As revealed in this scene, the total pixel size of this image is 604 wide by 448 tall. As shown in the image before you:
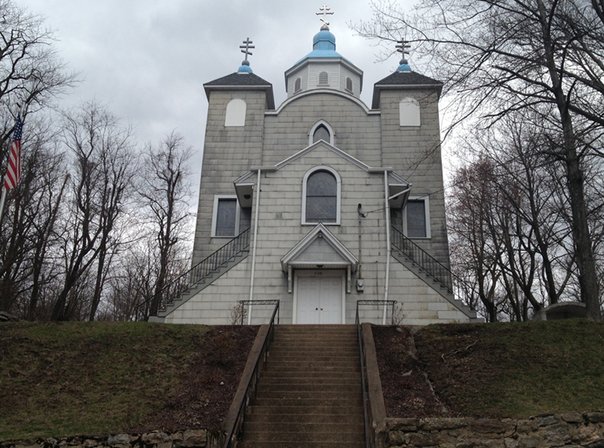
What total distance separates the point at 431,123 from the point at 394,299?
906cm

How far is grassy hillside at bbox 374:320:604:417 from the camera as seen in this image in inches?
415

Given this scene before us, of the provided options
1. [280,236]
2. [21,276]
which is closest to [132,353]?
[280,236]

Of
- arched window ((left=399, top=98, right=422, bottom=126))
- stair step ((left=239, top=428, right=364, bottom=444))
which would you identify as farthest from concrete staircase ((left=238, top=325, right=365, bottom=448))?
arched window ((left=399, top=98, right=422, bottom=126))

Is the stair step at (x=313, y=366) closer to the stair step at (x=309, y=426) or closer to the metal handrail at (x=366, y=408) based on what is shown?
the metal handrail at (x=366, y=408)

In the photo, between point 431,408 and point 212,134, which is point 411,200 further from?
point 431,408

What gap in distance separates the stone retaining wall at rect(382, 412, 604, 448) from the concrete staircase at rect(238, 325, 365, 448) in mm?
1118

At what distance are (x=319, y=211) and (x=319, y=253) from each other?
1.74m

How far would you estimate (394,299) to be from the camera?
17.8m

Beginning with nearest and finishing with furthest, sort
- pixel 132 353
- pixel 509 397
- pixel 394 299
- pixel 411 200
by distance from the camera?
pixel 509 397 < pixel 132 353 < pixel 394 299 < pixel 411 200

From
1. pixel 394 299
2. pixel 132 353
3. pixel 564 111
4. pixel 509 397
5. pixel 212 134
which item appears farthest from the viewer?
pixel 212 134

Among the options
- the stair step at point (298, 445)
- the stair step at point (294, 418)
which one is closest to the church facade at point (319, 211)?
the stair step at point (294, 418)

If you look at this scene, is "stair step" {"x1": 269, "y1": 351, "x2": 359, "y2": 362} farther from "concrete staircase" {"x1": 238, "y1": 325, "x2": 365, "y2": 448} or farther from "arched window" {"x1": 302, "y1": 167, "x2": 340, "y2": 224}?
"arched window" {"x1": 302, "y1": 167, "x2": 340, "y2": 224}

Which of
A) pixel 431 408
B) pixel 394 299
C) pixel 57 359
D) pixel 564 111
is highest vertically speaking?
pixel 564 111

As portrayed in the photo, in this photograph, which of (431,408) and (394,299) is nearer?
(431,408)
